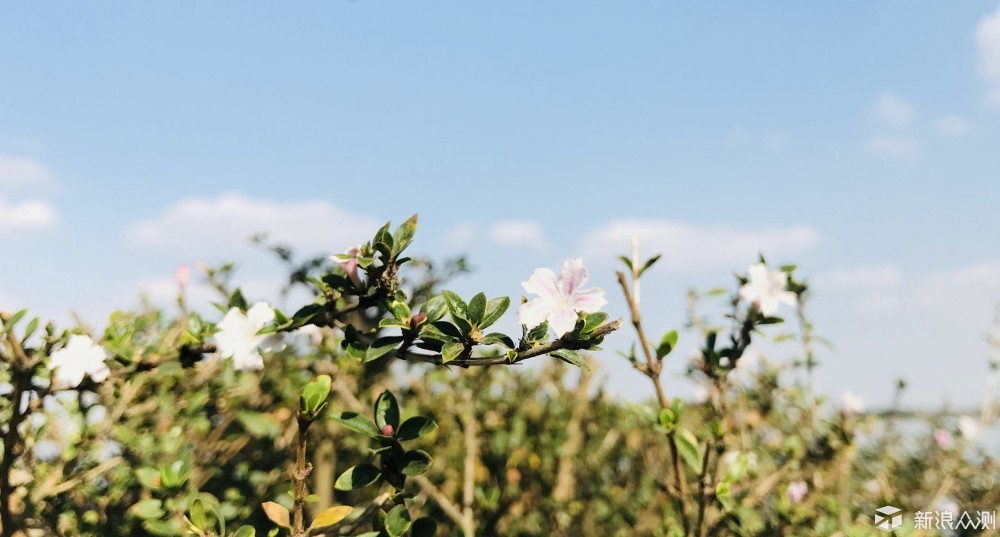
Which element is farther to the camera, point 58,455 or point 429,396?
point 429,396

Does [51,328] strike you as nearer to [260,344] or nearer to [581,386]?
[260,344]

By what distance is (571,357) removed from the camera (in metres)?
1.24

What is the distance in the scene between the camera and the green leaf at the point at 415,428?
4.59ft

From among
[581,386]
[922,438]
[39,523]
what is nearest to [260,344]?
[39,523]

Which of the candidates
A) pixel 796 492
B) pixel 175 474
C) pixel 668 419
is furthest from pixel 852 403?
pixel 175 474

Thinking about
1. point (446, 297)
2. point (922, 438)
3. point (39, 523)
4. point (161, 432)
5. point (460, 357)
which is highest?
point (446, 297)

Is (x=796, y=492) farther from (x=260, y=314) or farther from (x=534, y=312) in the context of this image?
(x=260, y=314)

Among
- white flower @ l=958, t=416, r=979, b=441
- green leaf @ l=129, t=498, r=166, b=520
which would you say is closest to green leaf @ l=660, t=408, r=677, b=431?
green leaf @ l=129, t=498, r=166, b=520

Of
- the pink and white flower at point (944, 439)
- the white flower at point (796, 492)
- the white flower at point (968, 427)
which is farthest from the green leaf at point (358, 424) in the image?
the pink and white flower at point (944, 439)

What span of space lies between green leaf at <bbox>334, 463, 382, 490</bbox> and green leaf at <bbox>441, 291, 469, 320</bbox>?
1.29ft

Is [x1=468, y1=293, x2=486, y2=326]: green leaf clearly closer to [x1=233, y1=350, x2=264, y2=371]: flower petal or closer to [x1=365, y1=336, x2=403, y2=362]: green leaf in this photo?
[x1=365, y1=336, x2=403, y2=362]: green leaf

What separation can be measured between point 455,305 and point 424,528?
541 mm

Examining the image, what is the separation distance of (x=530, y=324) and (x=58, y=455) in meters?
2.60

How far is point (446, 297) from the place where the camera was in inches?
52.6
